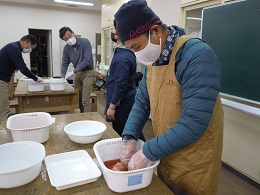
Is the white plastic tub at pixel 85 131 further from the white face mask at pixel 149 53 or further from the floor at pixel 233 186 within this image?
the floor at pixel 233 186

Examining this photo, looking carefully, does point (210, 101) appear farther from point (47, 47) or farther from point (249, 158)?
point (47, 47)

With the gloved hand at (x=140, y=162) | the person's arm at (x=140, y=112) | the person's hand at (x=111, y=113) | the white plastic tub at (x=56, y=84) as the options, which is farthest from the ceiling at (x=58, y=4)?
the gloved hand at (x=140, y=162)

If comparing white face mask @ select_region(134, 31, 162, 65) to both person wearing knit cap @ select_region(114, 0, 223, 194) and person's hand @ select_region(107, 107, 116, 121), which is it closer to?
person wearing knit cap @ select_region(114, 0, 223, 194)

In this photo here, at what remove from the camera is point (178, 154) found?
856mm

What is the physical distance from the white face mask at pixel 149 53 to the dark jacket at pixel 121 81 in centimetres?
87

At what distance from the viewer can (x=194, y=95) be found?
0.70 m

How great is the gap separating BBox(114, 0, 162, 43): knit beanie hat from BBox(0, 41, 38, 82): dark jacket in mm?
2305

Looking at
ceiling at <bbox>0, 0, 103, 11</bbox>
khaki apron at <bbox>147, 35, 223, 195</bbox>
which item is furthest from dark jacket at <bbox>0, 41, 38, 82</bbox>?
ceiling at <bbox>0, 0, 103, 11</bbox>

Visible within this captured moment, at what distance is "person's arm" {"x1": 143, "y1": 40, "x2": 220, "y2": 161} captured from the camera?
0.70m

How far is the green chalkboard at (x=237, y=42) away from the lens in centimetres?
179

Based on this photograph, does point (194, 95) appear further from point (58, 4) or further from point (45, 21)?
point (45, 21)

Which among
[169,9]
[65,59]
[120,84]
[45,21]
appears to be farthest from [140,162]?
[45,21]

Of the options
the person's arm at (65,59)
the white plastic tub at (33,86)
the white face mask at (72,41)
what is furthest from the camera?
the person's arm at (65,59)

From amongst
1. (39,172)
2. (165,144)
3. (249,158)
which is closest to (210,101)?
(165,144)
